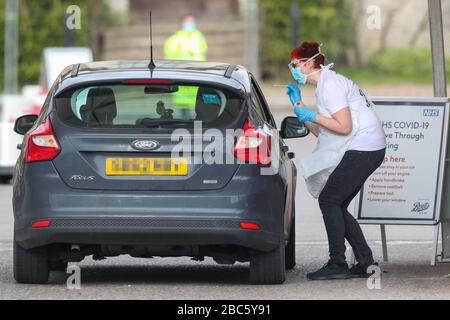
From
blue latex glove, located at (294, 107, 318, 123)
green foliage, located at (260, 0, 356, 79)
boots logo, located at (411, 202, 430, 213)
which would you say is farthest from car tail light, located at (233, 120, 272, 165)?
green foliage, located at (260, 0, 356, 79)

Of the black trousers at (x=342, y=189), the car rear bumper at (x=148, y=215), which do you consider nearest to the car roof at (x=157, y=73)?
the car rear bumper at (x=148, y=215)

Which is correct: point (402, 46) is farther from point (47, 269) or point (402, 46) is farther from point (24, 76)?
point (47, 269)

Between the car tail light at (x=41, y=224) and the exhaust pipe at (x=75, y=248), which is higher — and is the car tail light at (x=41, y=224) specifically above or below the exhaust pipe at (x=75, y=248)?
above

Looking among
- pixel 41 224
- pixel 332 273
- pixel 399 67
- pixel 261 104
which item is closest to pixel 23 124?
pixel 41 224

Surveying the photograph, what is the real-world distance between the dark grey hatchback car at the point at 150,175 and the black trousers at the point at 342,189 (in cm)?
49

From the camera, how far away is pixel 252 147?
31.1 feet

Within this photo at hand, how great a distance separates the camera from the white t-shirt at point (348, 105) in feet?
33.1

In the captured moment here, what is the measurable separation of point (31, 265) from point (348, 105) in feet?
7.64

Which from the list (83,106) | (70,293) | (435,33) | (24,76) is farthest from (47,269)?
(24,76)

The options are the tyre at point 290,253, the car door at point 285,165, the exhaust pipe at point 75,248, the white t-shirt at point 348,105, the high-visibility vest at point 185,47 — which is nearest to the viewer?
the exhaust pipe at point 75,248

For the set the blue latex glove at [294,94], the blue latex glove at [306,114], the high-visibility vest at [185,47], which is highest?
the high-visibility vest at [185,47]

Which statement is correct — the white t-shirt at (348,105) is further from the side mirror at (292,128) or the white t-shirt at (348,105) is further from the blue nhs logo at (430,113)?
the blue nhs logo at (430,113)

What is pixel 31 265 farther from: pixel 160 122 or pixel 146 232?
pixel 160 122

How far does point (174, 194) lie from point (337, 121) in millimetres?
1338
